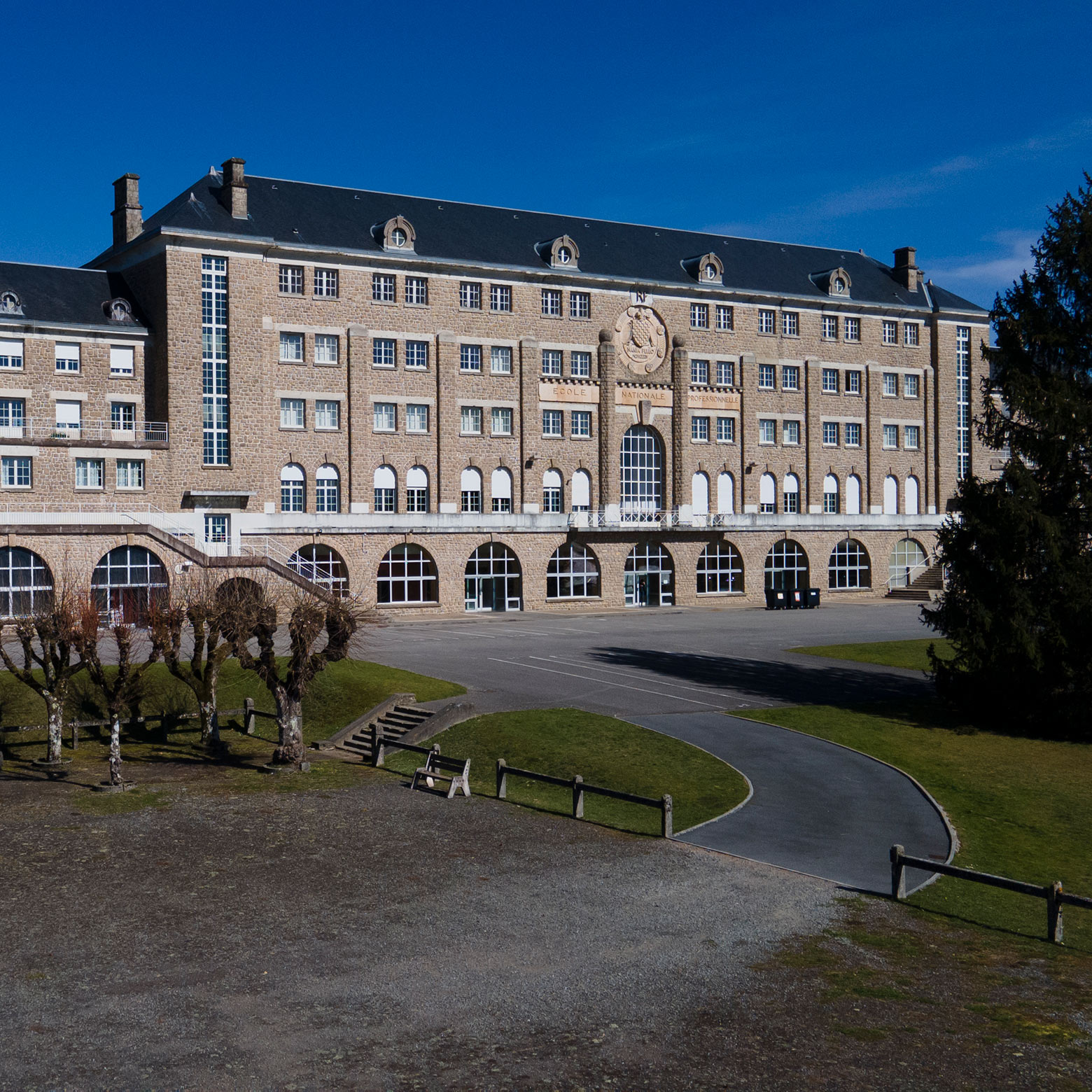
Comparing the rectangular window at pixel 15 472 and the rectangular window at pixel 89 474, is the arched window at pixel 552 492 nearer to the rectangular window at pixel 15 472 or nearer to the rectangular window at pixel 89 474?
the rectangular window at pixel 89 474

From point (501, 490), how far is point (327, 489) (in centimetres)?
867

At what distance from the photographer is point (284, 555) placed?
52.1 metres

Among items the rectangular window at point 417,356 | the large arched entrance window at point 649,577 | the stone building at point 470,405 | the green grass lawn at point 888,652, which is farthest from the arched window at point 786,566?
the rectangular window at point 417,356

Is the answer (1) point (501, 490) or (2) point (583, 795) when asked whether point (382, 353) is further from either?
(2) point (583, 795)

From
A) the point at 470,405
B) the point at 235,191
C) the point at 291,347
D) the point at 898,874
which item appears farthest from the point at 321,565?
the point at 898,874

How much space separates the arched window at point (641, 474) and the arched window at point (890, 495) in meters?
14.8

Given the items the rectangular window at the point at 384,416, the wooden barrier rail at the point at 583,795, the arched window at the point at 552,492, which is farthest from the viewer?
the arched window at the point at 552,492

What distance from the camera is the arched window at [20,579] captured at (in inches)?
1711

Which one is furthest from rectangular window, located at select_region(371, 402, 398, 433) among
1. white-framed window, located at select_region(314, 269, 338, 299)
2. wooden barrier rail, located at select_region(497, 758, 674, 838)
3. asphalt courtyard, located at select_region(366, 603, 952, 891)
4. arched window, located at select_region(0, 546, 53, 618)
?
wooden barrier rail, located at select_region(497, 758, 674, 838)

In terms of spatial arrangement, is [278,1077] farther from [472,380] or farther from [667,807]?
[472,380]

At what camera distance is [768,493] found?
217 ft

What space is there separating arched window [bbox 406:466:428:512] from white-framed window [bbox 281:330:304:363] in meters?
7.13

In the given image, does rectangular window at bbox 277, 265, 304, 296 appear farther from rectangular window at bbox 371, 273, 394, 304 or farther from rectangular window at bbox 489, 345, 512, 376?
rectangular window at bbox 489, 345, 512, 376

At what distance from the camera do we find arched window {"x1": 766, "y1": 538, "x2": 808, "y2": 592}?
6581cm
